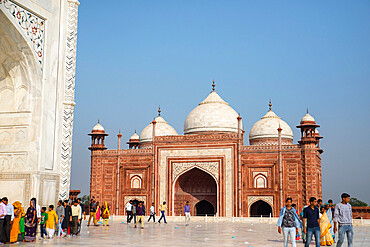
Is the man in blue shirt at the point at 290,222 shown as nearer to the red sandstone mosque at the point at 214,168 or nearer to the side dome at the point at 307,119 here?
the red sandstone mosque at the point at 214,168

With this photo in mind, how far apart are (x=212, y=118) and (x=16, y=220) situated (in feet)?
62.0

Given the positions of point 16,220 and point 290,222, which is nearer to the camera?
point 290,222

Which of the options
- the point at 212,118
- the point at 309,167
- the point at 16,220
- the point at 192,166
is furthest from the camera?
the point at 212,118

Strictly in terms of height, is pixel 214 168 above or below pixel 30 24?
below

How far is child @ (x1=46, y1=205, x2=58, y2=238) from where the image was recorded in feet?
30.8

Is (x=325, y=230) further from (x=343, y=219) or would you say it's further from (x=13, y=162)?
(x=13, y=162)

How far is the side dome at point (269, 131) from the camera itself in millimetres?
27359

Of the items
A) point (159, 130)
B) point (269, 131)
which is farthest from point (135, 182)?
point (269, 131)

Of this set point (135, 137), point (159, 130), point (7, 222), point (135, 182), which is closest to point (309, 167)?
point (135, 182)

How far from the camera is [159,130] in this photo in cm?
2952

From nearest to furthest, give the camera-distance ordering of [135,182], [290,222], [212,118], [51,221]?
[290,222] → [51,221] → [135,182] → [212,118]

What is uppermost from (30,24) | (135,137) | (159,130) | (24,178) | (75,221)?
(159,130)

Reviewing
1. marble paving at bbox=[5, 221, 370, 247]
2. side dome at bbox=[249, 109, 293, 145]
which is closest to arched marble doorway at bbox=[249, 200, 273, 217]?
side dome at bbox=[249, 109, 293, 145]

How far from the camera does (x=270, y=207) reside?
25.1 meters
